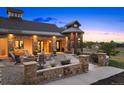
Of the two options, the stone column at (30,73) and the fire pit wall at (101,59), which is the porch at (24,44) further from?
the stone column at (30,73)

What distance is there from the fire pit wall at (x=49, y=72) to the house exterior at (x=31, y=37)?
767cm

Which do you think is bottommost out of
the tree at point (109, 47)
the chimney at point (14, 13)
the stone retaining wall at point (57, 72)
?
the stone retaining wall at point (57, 72)

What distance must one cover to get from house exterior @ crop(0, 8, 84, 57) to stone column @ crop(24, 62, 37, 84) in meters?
8.25

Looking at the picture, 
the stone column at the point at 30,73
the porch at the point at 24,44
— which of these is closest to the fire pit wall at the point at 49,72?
the stone column at the point at 30,73

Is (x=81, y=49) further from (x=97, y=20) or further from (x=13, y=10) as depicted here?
(x=13, y=10)

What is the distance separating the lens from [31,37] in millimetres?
15344

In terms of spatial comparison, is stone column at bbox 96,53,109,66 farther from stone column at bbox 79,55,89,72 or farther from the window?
the window

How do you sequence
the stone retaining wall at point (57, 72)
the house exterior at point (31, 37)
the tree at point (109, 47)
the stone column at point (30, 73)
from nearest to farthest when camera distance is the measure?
the stone column at point (30, 73) → the stone retaining wall at point (57, 72) → the house exterior at point (31, 37) → the tree at point (109, 47)

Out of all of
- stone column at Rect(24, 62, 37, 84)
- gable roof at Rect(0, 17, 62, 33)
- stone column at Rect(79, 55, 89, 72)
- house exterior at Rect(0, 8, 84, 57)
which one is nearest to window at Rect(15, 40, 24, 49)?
house exterior at Rect(0, 8, 84, 57)

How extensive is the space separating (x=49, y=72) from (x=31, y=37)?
8827mm

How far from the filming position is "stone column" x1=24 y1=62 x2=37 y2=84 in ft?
20.4

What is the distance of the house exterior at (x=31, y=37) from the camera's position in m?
14.3

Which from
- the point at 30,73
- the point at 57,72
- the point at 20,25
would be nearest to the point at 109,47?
the point at 57,72
